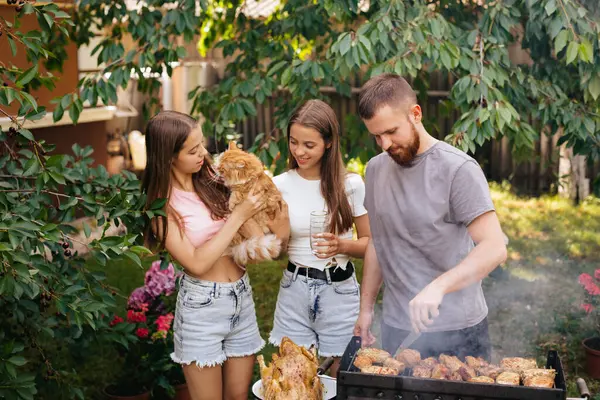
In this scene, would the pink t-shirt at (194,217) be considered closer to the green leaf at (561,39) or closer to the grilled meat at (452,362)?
the grilled meat at (452,362)

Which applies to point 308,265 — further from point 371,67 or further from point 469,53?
point 469,53

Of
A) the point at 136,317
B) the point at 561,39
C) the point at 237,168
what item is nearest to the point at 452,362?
the point at 237,168

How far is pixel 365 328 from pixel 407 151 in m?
0.95

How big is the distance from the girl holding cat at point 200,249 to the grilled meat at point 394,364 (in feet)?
3.28

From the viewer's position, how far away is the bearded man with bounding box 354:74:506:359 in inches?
113

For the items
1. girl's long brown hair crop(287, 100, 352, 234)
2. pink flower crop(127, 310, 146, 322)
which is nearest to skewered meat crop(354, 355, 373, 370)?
girl's long brown hair crop(287, 100, 352, 234)

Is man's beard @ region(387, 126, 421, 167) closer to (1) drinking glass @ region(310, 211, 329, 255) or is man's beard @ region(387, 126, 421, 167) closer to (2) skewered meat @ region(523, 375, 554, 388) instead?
(1) drinking glass @ region(310, 211, 329, 255)

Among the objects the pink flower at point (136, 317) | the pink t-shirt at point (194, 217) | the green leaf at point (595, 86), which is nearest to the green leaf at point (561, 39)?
the green leaf at point (595, 86)

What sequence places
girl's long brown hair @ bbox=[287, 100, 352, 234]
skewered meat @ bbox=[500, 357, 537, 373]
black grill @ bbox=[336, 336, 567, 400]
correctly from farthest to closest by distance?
1. girl's long brown hair @ bbox=[287, 100, 352, 234]
2. skewered meat @ bbox=[500, 357, 537, 373]
3. black grill @ bbox=[336, 336, 567, 400]

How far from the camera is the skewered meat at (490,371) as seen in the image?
2.83 metres

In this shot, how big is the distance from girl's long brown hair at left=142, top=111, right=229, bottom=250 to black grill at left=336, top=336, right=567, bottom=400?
4.46 feet

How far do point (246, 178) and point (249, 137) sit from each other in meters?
10.0

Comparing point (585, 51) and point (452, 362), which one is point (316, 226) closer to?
point (452, 362)

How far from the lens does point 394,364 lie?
9.56 ft
